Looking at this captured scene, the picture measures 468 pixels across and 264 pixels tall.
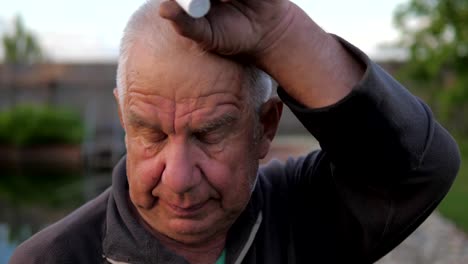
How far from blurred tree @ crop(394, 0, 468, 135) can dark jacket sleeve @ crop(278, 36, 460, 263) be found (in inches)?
721

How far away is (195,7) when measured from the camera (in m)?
1.13

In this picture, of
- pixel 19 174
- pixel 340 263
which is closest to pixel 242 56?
pixel 340 263

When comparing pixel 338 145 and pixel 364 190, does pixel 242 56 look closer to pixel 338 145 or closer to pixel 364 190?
pixel 338 145

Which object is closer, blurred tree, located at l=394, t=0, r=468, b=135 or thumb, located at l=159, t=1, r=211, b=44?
thumb, located at l=159, t=1, r=211, b=44

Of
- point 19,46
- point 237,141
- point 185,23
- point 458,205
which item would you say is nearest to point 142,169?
point 237,141

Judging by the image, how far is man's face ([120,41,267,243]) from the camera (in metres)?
1.33

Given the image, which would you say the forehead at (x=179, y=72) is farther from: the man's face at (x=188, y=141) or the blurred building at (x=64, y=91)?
the blurred building at (x=64, y=91)

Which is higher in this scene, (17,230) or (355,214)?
(355,214)

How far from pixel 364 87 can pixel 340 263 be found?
510 mm

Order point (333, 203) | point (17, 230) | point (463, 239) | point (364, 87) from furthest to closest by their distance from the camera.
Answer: point (17, 230), point (463, 239), point (333, 203), point (364, 87)

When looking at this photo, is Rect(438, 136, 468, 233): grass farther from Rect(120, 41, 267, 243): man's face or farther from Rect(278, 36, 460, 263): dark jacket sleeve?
Rect(120, 41, 267, 243): man's face

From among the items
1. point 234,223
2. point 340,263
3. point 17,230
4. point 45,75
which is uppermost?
point 234,223

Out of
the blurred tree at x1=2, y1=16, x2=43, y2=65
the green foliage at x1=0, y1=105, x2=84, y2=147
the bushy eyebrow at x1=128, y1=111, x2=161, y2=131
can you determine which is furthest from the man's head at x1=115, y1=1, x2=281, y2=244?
the blurred tree at x1=2, y1=16, x2=43, y2=65

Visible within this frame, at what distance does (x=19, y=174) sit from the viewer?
15.2 meters
